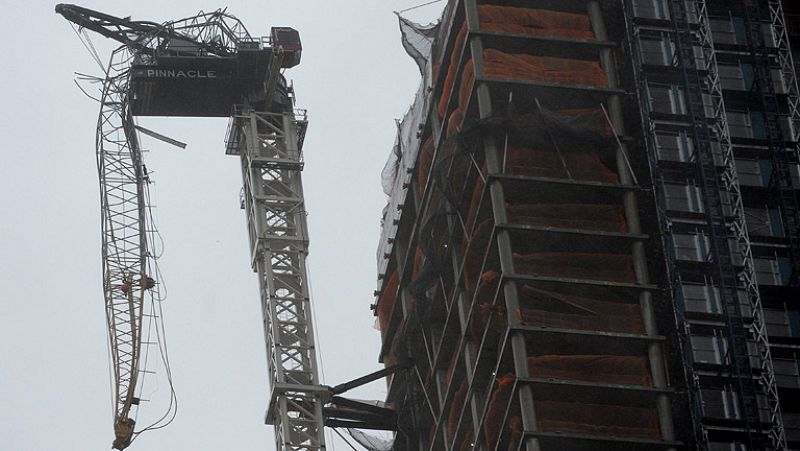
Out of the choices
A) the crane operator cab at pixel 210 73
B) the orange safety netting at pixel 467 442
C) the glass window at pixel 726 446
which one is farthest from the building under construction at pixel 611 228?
the crane operator cab at pixel 210 73

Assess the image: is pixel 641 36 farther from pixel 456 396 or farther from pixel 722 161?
pixel 456 396

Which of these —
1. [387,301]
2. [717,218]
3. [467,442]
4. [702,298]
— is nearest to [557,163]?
[717,218]

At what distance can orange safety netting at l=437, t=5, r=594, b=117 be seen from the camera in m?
95.9

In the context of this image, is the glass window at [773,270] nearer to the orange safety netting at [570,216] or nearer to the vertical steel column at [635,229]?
the vertical steel column at [635,229]

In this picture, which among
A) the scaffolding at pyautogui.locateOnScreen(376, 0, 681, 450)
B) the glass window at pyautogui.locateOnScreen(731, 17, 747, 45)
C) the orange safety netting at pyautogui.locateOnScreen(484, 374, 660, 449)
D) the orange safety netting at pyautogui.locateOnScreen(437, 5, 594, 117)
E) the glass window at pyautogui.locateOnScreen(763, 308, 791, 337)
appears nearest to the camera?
the orange safety netting at pyautogui.locateOnScreen(484, 374, 660, 449)

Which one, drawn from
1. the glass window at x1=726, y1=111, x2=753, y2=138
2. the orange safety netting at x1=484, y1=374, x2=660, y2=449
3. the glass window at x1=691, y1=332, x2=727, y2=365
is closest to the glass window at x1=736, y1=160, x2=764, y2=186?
the glass window at x1=726, y1=111, x2=753, y2=138

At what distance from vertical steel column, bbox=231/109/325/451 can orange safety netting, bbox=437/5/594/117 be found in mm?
15527

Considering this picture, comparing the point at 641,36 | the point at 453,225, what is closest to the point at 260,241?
the point at 453,225

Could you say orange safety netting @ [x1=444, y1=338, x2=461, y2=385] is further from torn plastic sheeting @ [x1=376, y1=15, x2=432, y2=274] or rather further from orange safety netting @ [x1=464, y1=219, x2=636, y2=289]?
torn plastic sheeting @ [x1=376, y1=15, x2=432, y2=274]

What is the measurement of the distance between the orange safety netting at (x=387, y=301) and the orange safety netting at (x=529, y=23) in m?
13.6

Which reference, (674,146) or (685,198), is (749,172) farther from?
(685,198)

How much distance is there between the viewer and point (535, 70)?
94500mm

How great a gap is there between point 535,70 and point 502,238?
7.79 m

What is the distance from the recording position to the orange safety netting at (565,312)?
89500 millimetres
